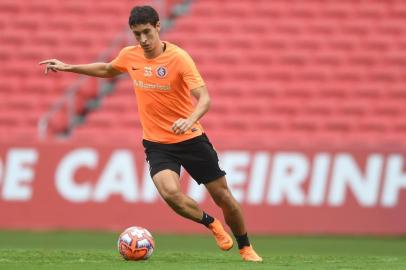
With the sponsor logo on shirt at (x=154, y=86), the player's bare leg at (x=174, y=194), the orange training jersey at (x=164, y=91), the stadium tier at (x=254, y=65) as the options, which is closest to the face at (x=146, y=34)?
the orange training jersey at (x=164, y=91)

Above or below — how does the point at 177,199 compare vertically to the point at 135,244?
above

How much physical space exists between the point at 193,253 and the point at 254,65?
724cm

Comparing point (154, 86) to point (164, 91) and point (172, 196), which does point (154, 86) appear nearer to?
point (164, 91)

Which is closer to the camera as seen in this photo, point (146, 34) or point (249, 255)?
point (146, 34)

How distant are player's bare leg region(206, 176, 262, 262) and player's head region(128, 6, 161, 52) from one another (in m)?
1.31

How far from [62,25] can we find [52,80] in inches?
45.5

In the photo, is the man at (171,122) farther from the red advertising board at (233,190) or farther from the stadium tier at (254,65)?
the stadium tier at (254,65)

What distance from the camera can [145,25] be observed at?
356 inches

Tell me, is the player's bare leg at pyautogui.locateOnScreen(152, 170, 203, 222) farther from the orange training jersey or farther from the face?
the face

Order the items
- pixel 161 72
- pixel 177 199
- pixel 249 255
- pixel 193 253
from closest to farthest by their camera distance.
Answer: pixel 177 199 → pixel 161 72 → pixel 249 255 → pixel 193 253

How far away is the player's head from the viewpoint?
29.6 feet

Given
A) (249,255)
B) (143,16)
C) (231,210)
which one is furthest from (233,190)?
(143,16)

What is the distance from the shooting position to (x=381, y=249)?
511 inches

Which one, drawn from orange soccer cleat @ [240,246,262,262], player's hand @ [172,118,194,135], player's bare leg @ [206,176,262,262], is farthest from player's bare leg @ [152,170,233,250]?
player's hand @ [172,118,194,135]
